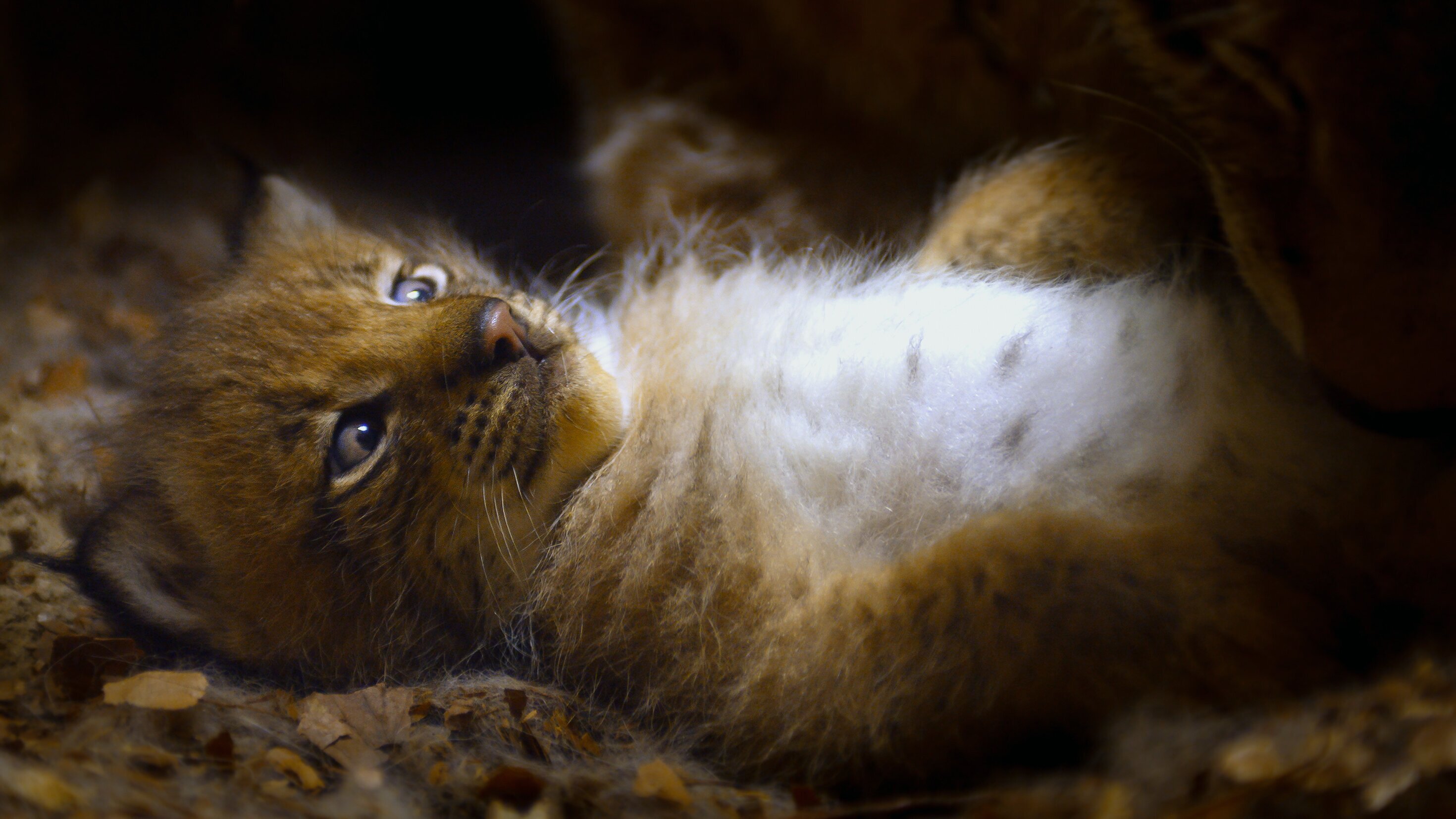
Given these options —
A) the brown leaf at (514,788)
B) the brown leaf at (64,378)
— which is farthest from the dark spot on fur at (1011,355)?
the brown leaf at (64,378)

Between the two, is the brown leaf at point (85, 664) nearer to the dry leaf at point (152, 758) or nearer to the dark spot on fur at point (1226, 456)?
the dry leaf at point (152, 758)

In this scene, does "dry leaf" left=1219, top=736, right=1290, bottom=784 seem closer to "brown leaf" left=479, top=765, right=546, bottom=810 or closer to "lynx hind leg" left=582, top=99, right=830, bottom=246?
"brown leaf" left=479, top=765, right=546, bottom=810

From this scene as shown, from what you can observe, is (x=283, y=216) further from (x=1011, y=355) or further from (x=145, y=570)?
(x=1011, y=355)

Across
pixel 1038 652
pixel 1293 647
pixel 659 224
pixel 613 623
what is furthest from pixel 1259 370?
pixel 659 224

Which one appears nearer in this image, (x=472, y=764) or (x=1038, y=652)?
(x=1038, y=652)

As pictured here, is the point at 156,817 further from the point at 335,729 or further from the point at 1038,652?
the point at 1038,652

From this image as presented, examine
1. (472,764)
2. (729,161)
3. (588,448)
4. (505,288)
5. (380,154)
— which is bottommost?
(472,764)
